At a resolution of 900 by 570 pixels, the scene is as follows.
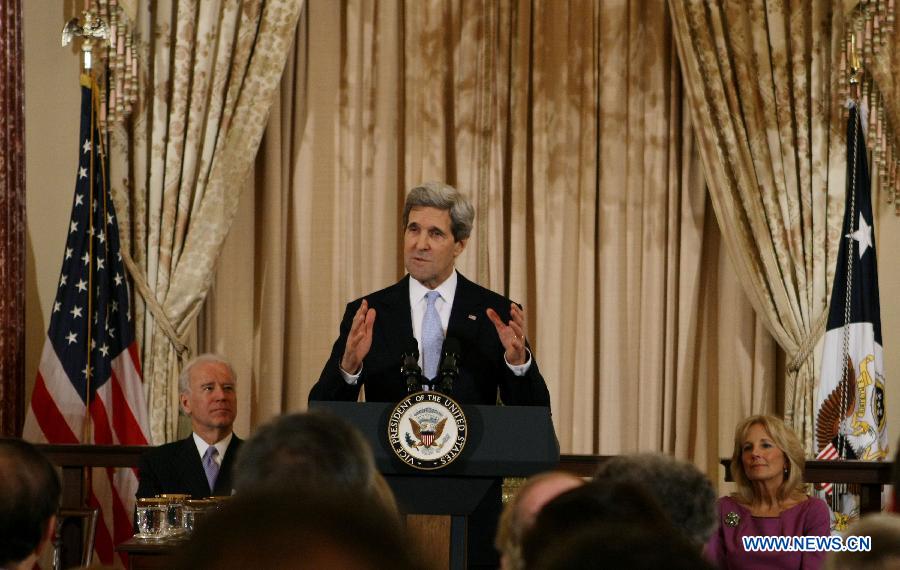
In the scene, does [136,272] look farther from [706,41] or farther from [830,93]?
[830,93]

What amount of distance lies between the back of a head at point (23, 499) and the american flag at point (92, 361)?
397 cm

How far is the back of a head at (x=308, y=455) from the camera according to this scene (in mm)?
2018

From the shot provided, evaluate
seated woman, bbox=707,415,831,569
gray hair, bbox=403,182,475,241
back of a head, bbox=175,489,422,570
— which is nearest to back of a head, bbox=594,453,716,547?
gray hair, bbox=403,182,475,241

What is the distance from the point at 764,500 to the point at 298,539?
4.34 meters

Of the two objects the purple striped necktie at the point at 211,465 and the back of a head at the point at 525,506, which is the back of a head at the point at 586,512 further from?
the purple striped necktie at the point at 211,465

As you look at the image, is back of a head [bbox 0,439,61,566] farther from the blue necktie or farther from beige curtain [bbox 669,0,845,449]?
beige curtain [bbox 669,0,845,449]

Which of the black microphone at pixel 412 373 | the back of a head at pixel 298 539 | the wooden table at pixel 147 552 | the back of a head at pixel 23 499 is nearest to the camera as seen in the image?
the back of a head at pixel 298 539

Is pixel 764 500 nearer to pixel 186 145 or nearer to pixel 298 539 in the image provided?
pixel 186 145

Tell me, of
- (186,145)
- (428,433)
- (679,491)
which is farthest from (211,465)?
(679,491)

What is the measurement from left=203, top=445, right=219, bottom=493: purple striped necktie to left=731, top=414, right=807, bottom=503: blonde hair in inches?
77.8

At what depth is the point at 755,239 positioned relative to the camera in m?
6.50

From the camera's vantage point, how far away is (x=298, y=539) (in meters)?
0.63

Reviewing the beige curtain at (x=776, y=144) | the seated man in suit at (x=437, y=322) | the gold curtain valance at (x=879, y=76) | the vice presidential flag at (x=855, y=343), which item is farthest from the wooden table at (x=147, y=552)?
the gold curtain valance at (x=879, y=76)

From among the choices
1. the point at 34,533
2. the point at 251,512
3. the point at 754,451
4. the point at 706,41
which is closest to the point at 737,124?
the point at 706,41
